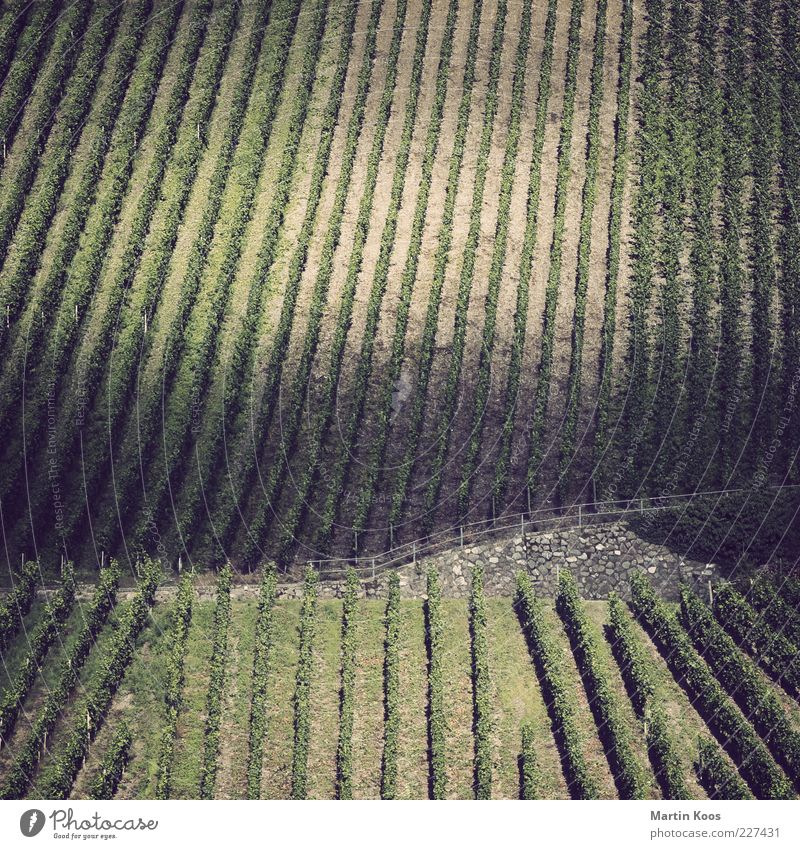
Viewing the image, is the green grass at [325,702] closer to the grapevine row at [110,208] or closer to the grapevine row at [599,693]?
the grapevine row at [599,693]

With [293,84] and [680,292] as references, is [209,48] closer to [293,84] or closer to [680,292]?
[293,84]

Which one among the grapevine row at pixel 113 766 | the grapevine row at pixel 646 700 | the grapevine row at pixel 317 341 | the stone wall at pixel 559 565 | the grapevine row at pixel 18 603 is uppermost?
the grapevine row at pixel 317 341

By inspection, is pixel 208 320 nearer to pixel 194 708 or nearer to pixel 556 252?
pixel 556 252

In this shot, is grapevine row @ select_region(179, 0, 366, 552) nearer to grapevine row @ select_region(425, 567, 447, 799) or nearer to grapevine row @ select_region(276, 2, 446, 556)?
grapevine row @ select_region(276, 2, 446, 556)

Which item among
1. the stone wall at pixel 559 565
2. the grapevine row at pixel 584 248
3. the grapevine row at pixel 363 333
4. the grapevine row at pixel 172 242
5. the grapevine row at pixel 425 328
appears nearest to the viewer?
the stone wall at pixel 559 565

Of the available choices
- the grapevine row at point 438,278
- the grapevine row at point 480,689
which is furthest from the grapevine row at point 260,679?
the grapevine row at point 480,689

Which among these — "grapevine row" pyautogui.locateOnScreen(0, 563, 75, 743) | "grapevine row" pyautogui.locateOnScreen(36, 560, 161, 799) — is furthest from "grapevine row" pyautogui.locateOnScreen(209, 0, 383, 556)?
"grapevine row" pyautogui.locateOnScreen(0, 563, 75, 743)
